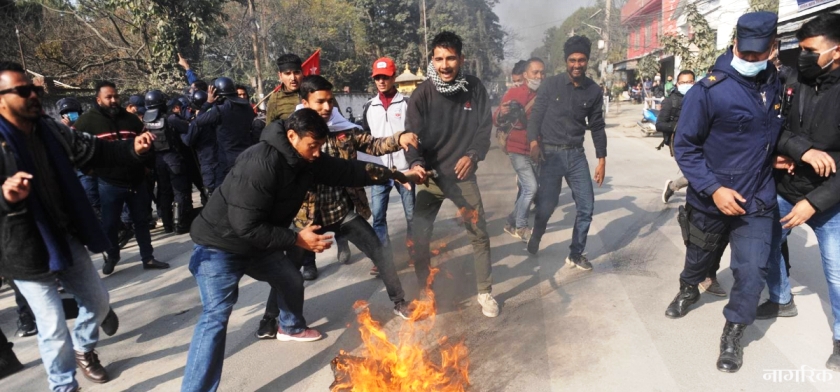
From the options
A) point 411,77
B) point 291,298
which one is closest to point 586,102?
point 291,298

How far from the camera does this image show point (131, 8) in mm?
14617

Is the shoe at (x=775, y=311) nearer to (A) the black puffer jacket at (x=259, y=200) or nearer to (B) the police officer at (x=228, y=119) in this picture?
(A) the black puffer jacket at (x=259, y=200)

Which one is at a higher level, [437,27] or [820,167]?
[437,27]

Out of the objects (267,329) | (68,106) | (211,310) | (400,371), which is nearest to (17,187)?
(211,310)

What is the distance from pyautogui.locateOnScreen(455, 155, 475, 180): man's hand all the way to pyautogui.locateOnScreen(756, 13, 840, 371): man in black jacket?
6.20 feet

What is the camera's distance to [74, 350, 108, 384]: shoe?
3263mm

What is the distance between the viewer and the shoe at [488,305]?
3.83 meters

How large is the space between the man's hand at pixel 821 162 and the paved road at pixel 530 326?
1.14m

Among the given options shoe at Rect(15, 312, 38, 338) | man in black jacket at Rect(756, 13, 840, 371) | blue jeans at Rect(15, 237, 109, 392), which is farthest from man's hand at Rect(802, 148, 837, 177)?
shoe at Rect(15, 312, 38, 338)

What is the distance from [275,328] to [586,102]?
127 inches

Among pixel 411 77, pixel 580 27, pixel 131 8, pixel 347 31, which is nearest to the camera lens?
pixel 131 8

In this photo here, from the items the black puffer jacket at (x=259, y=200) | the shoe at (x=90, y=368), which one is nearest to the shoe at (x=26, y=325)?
the shoe at (x=90, y=368)

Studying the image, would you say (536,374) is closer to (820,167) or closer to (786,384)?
(786,384)

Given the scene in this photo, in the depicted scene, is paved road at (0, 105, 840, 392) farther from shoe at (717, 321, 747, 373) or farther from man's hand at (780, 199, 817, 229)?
man's hand at (780, 199, 817, 229)
